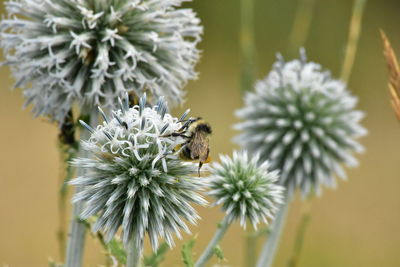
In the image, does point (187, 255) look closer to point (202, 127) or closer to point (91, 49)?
point (202, 127)

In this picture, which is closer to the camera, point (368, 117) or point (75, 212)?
point (75, 212)

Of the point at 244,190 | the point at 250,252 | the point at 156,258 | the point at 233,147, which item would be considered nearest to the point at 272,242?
the point at 250,252

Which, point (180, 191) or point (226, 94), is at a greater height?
point (226, 94)

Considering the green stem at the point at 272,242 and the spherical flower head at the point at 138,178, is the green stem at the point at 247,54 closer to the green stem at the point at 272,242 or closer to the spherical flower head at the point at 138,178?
the green stem at the point at 272,242

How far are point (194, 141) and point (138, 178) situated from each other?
0.23 metres

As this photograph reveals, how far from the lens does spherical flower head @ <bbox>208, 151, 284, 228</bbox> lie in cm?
238

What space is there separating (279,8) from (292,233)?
9.62 ft

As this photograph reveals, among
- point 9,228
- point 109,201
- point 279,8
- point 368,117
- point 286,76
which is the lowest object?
point 9,228

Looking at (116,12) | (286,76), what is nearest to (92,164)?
(116,12)

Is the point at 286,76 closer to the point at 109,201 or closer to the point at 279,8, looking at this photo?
the point at 109,201

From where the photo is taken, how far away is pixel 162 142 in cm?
214

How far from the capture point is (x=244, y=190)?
240cm

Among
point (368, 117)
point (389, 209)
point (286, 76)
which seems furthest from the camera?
point (368, 117)

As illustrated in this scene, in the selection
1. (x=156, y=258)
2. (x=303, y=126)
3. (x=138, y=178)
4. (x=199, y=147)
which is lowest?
(x=156, y=258)
